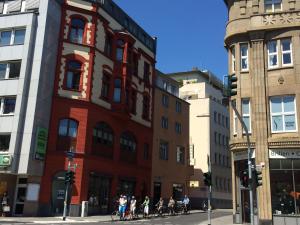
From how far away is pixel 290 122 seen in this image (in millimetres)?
28422

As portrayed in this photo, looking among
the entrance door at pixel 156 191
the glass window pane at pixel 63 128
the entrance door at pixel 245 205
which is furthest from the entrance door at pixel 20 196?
the entrance door at pixel 156 191

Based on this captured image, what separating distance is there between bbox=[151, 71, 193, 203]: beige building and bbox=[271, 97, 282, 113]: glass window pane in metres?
23.1

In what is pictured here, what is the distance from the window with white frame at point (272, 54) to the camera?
1170 inches

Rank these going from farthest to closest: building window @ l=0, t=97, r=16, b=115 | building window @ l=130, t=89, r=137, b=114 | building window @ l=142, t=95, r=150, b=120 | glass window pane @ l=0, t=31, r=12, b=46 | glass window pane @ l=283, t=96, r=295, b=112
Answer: building window @ l=142, t=95, r=150, b=120 < building window @ l=130, t=89, r=137, b=114 < glass window pane @ l=0, t=31, r=12, b=46 < building window @ l=0, t=97, r=16, b=115 < glass window pane @ l=283, t=96, r=295, b=112

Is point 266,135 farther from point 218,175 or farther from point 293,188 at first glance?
point 218,175

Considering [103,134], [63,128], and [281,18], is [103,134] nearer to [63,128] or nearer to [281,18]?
[63,128]

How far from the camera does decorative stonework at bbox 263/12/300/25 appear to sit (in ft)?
96.6

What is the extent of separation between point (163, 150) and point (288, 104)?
25929 mm

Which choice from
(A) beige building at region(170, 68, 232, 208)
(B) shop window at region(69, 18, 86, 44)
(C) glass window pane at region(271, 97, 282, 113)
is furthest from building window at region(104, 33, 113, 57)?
(A) beige building at region(170, 68, 232, 208)

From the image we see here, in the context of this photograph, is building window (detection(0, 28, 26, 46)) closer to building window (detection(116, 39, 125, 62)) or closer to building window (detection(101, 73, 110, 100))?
building window (detection(101, 73, 110, 100))

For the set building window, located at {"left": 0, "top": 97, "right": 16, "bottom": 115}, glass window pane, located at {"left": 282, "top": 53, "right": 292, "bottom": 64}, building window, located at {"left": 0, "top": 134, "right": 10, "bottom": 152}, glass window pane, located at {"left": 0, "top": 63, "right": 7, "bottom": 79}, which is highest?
glass window pane, located at {"left": 0, "top": 63, "right": 7, "bottom": 79}

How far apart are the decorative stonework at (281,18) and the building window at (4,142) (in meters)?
22.1

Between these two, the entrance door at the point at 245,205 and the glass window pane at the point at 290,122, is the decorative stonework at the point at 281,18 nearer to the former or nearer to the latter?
the glass window pane at the point at 290,122

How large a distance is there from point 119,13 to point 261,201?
2608 cm
